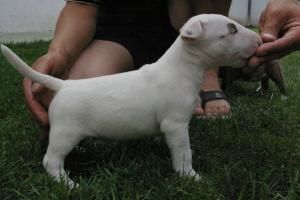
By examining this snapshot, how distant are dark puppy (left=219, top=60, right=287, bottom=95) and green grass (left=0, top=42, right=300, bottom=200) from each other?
629 mm

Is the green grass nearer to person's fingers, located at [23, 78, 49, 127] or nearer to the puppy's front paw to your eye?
the puppy's front paw

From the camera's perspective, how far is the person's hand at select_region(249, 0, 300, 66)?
2.17m

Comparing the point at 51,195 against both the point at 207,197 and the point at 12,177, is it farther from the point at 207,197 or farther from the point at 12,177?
the point at 207,197

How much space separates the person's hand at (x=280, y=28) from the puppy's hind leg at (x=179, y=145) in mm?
443

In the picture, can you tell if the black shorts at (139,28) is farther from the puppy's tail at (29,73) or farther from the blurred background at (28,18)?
the blurred background at (28,18)

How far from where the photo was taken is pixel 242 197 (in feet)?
5.73

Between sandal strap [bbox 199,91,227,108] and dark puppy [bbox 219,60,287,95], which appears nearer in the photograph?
sandal strap [bbox 199,91,227,108]

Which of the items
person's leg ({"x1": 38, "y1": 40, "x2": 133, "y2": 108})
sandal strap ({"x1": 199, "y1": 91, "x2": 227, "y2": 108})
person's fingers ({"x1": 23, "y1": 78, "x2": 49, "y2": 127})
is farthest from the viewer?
sandal strap ({"x1": 199, "y1": 91, "x2": 227, "y2": 108})

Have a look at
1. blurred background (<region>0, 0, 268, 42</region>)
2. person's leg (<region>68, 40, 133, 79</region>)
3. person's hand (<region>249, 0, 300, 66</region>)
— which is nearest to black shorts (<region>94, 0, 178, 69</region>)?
person's leg (<region>68, 40, 133, 79</region>)

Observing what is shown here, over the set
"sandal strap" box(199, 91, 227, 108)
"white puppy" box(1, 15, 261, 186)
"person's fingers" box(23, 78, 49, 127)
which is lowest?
"sandal strap" box(199, 91, 227, 108)

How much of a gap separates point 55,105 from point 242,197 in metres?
0.73

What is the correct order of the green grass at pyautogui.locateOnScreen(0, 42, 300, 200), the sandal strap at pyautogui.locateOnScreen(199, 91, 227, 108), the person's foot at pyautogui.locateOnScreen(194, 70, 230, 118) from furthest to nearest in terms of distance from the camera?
1. the sandal strap at pyautogui.locateOnScreen(199, 91, 227, 108)
2. the person's foot at pyautogui.locateOnScreen(194, 70, 230, 118)
3. the green grass at pyautogui.locateOnScreen(0, 42, 300, 200)

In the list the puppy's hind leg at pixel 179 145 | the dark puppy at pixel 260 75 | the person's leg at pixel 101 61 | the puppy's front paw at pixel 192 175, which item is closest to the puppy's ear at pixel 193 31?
the puppy's hind leg at pixel 179 145

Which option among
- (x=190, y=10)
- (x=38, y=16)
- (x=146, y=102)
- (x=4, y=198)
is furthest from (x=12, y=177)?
(x=38, y=16)
